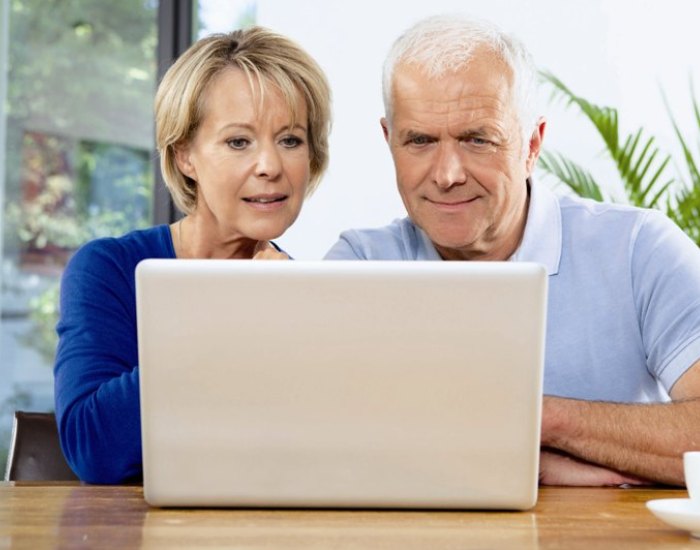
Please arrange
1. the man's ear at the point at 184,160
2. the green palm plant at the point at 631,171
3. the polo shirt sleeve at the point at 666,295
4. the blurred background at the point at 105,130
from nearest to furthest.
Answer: the polo shirt sleeve at the point at 666,295
the man's ear at the point at 184,160
the green palm plant at the point at 631,171
the blurred background at the point at 105,130

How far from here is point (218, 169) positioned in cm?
219

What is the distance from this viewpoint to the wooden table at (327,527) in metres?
1.22

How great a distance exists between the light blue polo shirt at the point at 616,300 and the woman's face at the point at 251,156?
1.58ft

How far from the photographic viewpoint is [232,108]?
7.16 ft

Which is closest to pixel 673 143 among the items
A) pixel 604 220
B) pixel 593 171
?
pixel 593 171

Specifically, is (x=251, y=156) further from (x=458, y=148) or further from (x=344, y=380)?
(x=344, y=380)

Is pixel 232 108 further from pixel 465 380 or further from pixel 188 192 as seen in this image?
pixel 465 380

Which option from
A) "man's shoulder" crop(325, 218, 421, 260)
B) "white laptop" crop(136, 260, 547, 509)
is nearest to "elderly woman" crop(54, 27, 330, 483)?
"man's shoulder" crop(325, 218, 421, 260)

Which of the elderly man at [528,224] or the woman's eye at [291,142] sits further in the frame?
the woman's eye at [291,142]

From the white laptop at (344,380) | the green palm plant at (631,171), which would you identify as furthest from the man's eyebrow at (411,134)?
the green palm plant at (631,171)

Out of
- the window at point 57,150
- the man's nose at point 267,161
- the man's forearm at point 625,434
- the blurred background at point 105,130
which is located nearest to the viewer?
the man's forearm at point 625,434

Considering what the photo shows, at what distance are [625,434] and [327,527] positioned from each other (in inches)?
23.6

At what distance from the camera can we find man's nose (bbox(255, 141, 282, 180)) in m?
2.15

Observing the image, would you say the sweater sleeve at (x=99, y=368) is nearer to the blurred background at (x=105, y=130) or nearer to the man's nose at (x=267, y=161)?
the man's nose at (x=267, y=161)
